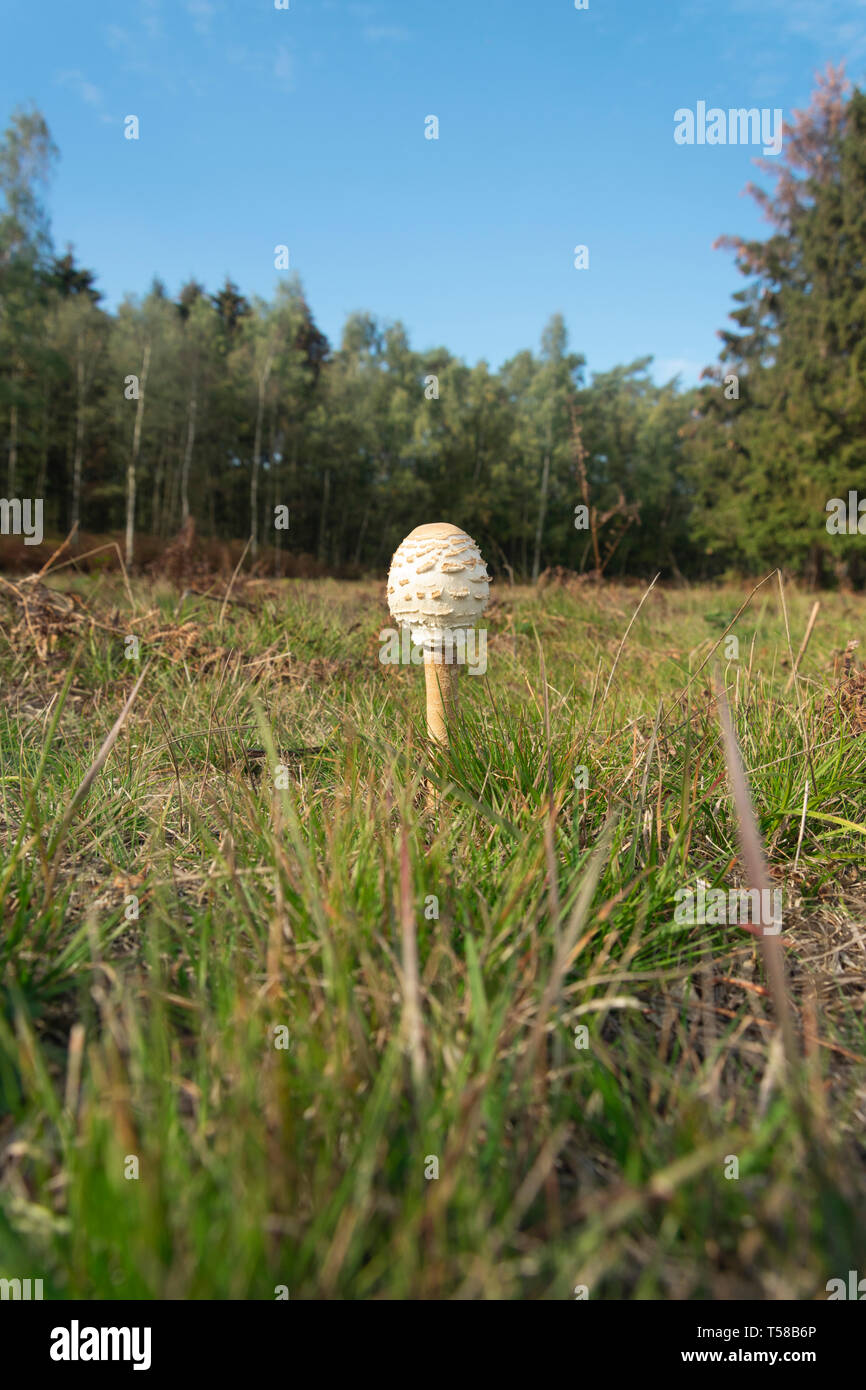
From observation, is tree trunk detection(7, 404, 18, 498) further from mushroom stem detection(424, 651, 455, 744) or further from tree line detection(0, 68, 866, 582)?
mushroom stem detection(424, 651, 455, 744)

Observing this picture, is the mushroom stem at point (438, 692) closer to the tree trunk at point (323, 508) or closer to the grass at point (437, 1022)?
the grass at point (437, 1022)

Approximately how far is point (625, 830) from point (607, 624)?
343cm

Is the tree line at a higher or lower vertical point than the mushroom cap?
higher

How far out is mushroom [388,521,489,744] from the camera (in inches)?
93.0

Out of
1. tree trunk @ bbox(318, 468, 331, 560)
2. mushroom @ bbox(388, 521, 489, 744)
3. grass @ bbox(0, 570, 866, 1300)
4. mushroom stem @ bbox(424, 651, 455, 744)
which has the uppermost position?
tree trunk @ bbox(318, 468, 331, 560)

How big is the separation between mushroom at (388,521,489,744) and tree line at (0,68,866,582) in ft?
34.9

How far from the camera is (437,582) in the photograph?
92.7 inches

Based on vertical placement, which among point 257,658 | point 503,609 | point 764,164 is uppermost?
point 764,164

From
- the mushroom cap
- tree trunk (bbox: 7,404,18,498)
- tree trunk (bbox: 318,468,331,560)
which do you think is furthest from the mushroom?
tree trunk (bbox: 318,468,331,560)

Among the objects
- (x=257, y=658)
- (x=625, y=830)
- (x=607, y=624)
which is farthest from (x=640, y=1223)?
(x=607, y=624)

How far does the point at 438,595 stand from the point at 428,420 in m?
32.5

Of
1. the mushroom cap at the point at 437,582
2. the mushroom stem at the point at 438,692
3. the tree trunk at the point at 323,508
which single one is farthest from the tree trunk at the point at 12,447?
the mushroom stem at the point at 438,692
